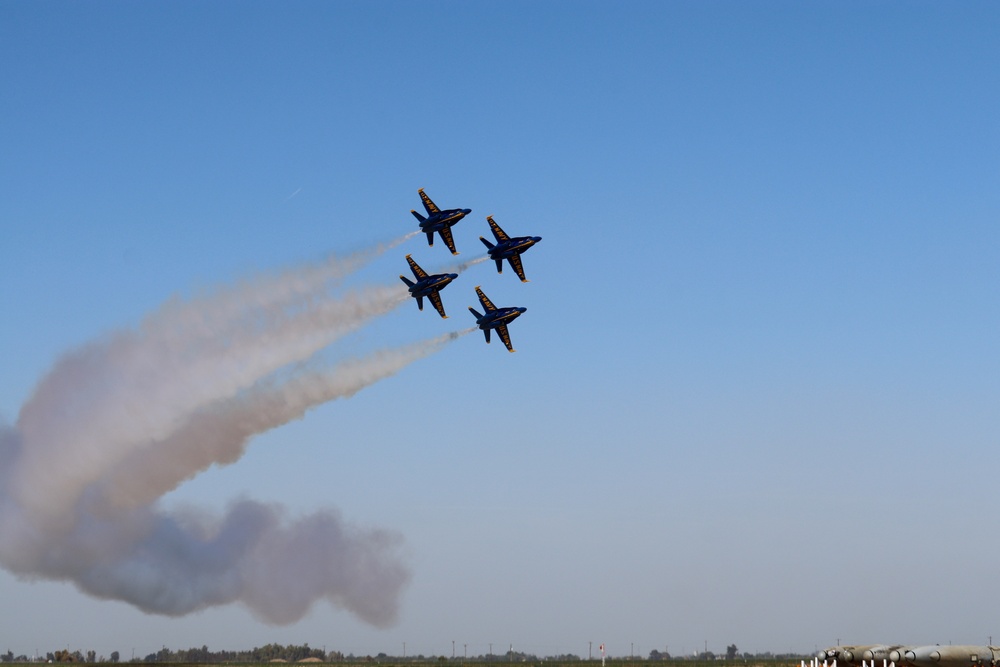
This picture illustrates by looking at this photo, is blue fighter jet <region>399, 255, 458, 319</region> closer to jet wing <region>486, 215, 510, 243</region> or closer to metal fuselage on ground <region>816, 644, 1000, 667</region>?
jet wing <region>486, 215, 510, 243</region>

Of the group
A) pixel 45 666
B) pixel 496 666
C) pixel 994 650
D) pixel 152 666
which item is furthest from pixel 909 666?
pixel 45 666

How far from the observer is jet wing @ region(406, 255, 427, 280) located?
135 m

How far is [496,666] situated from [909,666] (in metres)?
85.9

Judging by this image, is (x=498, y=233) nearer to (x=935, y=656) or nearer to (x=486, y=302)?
(x=486, y=302)

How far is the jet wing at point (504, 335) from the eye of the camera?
5394 inches

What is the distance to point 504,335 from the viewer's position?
13725 centimetres

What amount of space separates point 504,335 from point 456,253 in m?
12.0

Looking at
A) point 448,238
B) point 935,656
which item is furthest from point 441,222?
point 935,656

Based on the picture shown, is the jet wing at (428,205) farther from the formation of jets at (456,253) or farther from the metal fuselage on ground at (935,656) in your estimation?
the metal fuselage on ground at (935,656)

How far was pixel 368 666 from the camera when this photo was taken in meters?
181

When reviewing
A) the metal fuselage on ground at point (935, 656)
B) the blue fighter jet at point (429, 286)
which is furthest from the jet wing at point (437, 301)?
the metal fuselage on ground at point (935, 656)

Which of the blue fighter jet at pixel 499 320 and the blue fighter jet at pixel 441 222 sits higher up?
the blue fighter jet at pixel 441 222

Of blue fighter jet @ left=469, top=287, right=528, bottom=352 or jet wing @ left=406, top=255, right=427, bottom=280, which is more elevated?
jet wing @ left=406, top=255, right=427, bottom=280

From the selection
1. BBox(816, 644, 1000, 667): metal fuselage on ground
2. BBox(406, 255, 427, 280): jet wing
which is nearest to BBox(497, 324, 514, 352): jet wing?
BBox(406, 255, 427, 280): jet wing
